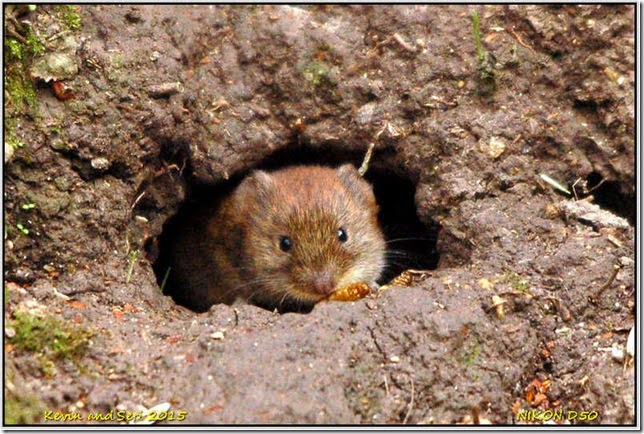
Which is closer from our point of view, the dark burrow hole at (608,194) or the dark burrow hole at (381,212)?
the dark burrow hole at (608,194)

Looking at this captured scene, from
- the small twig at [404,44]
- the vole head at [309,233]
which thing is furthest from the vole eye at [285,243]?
the small twig at [404,44]

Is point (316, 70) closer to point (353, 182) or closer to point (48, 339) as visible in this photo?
point (353, 182)

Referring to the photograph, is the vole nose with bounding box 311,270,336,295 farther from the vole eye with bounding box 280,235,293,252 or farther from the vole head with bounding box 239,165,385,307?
the vole eye with bounding box 280,235,293,252

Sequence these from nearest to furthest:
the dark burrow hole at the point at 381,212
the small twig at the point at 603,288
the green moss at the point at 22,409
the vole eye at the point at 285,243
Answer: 1. the green moss at the point at 22,409
2. the small twig at the point at 603,288
3. the vole eye at the point at 285,243
4. the dark burrow hole at the point at 381,212

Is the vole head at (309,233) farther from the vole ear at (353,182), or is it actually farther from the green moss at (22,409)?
the green moss at (22,409)

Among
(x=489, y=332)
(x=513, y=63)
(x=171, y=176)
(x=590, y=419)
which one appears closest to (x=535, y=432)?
(x=590, y=419)

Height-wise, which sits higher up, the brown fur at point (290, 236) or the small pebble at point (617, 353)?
the small pebble at point (617, 353)

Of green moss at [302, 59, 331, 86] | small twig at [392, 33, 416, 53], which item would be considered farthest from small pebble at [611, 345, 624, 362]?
green moss at [302, 59, 331, 86]

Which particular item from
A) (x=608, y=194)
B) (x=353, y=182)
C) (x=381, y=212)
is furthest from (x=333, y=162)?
(x=608, y=194)

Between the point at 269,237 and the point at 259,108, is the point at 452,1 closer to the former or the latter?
the point at 259,108
